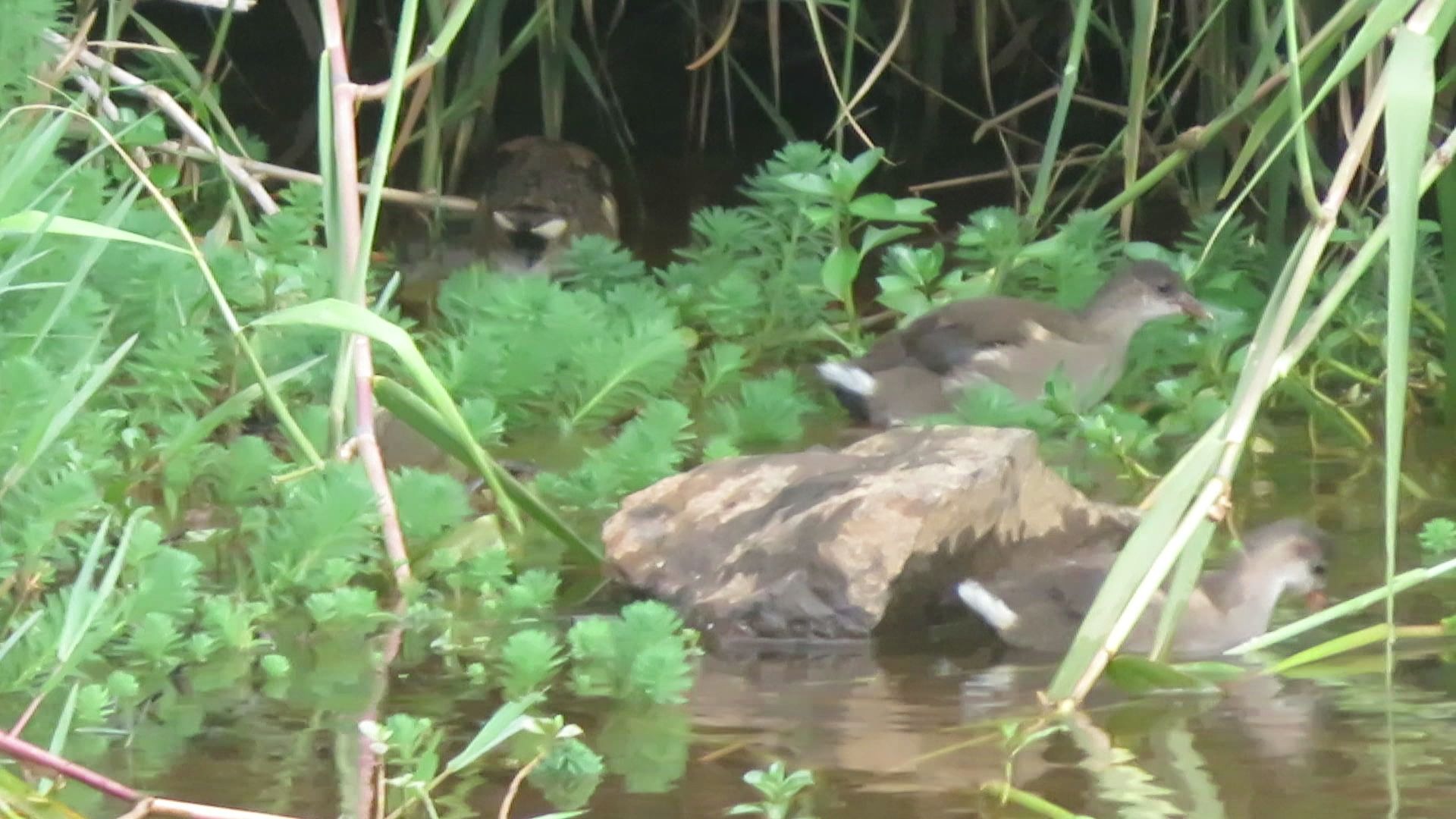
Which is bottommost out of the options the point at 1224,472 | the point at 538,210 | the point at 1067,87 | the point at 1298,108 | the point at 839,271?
the point at 538,210

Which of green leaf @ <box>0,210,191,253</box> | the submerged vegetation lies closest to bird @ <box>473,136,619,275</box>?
the submerged vegetation

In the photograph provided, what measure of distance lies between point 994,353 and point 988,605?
1.89 metres

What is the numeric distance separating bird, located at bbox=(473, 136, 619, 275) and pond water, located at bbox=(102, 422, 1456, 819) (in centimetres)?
443

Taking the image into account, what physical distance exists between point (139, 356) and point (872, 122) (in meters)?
5.42

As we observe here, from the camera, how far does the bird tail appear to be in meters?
5.68

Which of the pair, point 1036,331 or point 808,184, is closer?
point 1036,331

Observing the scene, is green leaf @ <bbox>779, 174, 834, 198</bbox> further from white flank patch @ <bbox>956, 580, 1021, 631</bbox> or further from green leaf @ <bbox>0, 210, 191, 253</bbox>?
green leaf @ <bbox>0, 210, 191, 253</bbox>

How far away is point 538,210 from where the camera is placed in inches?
320

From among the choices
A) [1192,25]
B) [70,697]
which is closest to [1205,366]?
[1192,25]

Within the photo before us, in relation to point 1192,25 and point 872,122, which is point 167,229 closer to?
→ point 1192,25

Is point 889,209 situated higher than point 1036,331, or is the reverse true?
point 889,209

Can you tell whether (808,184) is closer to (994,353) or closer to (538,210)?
(994,353)

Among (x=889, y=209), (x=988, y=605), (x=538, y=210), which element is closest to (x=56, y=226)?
(x=988, y=605)

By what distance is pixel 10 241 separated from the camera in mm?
4258
